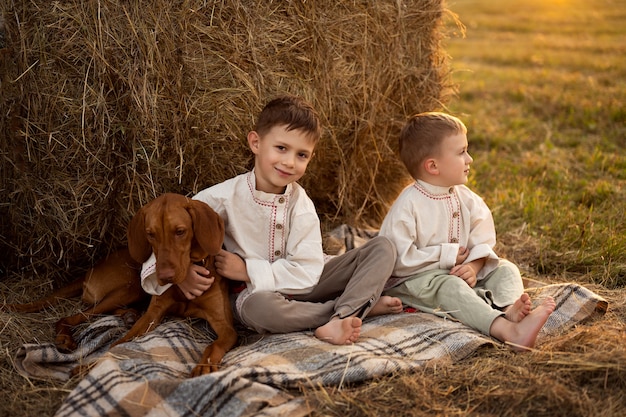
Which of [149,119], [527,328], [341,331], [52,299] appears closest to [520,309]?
[527,328]

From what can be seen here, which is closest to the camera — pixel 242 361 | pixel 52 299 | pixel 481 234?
pixel 242 361

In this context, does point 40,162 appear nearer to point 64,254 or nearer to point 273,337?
point 64,254

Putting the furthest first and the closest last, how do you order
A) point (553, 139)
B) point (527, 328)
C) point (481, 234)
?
point (553, 139)
point (481, 234)
point (527, 328)

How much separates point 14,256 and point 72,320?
2.74 feet

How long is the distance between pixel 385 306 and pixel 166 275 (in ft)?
3.84

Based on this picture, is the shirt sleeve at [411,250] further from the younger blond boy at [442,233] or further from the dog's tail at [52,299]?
the dog's tail at [52,299]

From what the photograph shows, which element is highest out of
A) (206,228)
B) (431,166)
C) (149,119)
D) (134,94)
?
(134,94)

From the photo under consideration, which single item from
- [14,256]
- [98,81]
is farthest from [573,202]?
[14,256]

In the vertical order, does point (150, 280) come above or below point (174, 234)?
below

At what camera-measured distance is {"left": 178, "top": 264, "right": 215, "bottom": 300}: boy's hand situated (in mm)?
3527

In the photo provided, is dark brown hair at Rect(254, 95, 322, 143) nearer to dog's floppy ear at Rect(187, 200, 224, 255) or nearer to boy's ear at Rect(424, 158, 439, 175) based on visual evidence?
dog's floppy ear at Rect(187, 200, 224, 255)

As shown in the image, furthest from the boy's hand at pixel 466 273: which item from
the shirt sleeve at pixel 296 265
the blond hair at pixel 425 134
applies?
the shirt sleeve at pixel 296 265

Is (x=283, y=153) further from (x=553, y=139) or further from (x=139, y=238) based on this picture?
(x=553, y=139)

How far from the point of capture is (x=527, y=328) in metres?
3.34
